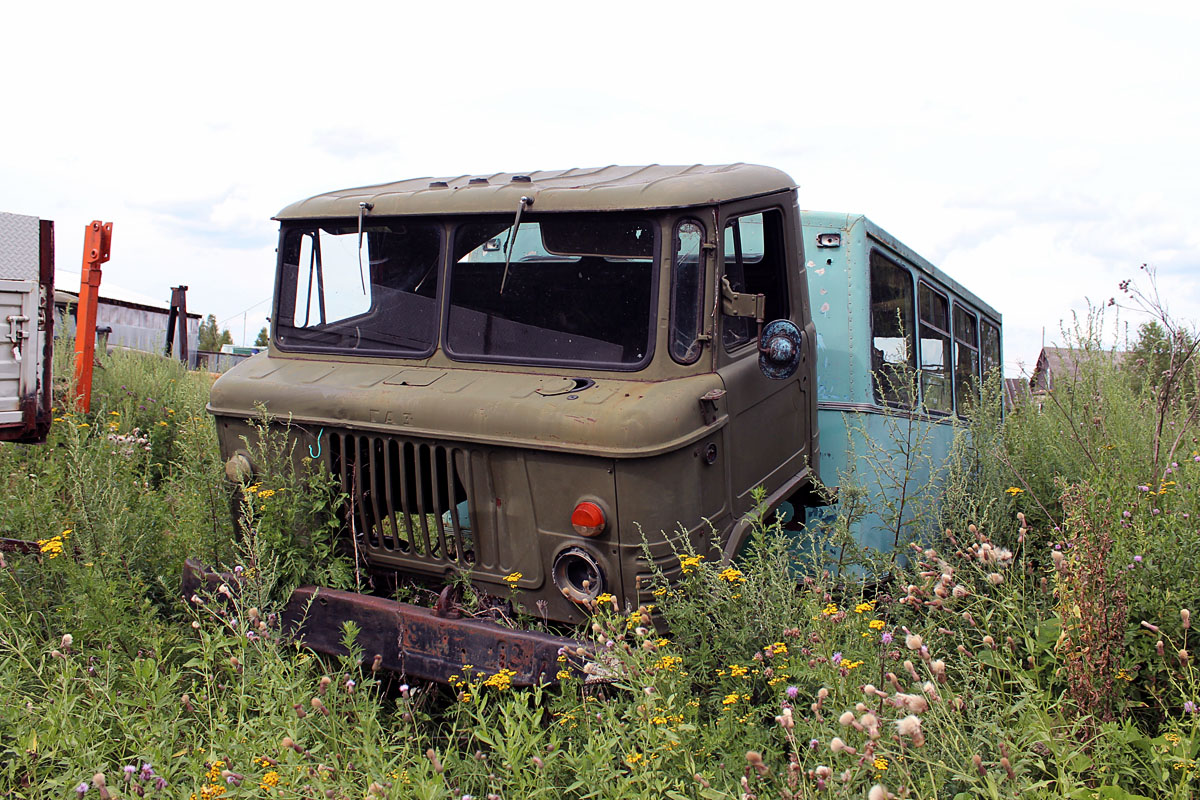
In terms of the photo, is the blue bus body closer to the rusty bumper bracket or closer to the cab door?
the cab door

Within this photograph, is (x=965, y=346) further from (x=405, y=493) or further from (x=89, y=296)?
(x=89, y=296)

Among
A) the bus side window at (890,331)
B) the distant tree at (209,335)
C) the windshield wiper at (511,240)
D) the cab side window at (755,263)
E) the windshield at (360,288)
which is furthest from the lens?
the distant tree at (209,335)

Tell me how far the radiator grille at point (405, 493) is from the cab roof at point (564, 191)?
1.21m

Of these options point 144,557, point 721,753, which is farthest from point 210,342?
point 721,753

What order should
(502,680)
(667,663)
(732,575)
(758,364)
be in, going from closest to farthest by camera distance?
(667,663), (502,680), (732,575), (758,364)

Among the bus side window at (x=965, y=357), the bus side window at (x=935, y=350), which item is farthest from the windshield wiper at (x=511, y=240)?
the bus side window at (x=965, y=357)

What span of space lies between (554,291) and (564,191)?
18.6 inches

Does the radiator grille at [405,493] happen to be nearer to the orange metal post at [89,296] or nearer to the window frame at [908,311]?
the window frame at [908,311]

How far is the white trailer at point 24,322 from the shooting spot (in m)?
A: 4.85

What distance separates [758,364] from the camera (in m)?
4.17

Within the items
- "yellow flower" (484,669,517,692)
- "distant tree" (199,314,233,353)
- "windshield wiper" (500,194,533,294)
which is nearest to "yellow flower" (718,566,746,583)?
"yellow flower" (484,669,517,692)

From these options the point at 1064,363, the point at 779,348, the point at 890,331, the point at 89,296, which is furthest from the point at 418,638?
A: the point at 89,296

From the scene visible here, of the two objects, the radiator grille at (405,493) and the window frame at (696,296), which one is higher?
the window frame at (696,296)

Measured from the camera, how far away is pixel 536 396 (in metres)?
3.63
